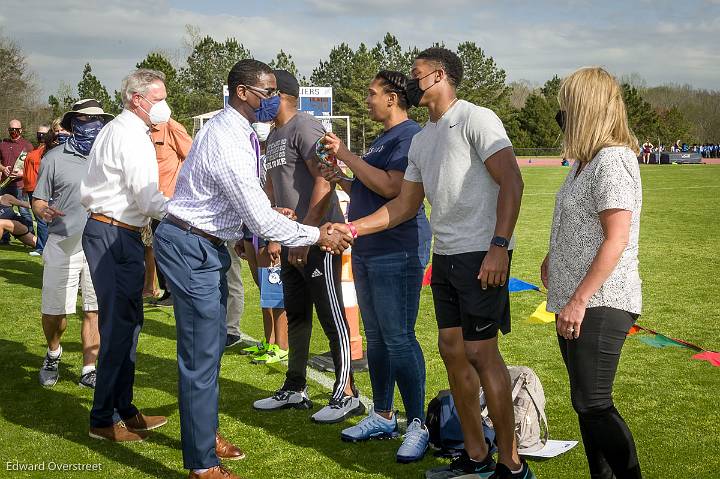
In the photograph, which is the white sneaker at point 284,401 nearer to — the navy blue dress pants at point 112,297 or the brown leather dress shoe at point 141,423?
the brown leather dress shoe at point 141,423

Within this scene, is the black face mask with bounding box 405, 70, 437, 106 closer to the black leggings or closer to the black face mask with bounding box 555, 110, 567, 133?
the black face mask with bounding box 555, 110, 567, 133

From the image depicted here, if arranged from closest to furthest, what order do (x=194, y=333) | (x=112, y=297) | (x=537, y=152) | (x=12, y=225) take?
(x=194, y=333)
(x=112, y=297)
(x=12, y=225)
(x=537, y=152)

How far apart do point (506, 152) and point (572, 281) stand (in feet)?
2.49

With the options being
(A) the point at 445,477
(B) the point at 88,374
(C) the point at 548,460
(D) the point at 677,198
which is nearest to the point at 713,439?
(C) the point at 548,460

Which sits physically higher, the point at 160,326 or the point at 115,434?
the point at 115,434

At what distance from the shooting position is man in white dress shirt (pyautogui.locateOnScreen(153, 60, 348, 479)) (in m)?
3.93

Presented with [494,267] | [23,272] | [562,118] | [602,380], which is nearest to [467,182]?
[494,267]

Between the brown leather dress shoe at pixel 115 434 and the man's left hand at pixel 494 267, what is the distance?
2585 mm

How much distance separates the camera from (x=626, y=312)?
10.9 ft

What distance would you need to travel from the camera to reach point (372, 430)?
188 inches

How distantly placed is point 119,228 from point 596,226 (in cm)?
299

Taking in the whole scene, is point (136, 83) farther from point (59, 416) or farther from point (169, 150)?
point (169, 150)

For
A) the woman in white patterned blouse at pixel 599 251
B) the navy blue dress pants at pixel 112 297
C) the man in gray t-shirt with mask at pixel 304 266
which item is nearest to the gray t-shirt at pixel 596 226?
the woman in white patterned blouse at pixel 599 251

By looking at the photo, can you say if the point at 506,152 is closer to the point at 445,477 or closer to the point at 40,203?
the point at 445,477
